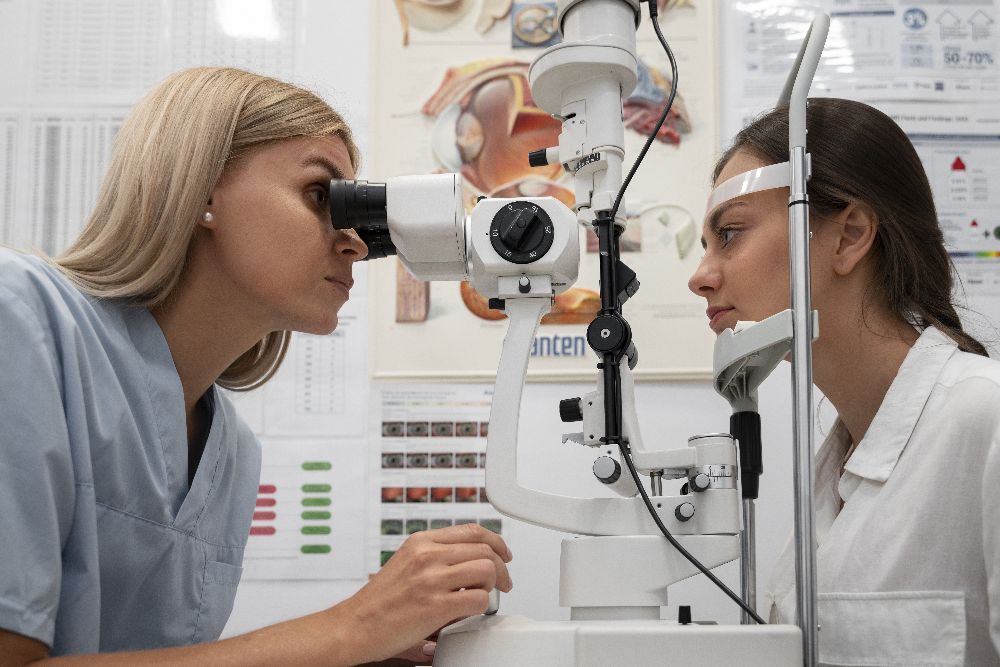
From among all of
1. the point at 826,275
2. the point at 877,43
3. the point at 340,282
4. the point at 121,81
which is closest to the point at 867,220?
the point at 826,275

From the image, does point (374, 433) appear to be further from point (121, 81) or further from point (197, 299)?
point (121, 81)

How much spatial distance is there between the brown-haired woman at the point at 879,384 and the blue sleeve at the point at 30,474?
2.81 feet

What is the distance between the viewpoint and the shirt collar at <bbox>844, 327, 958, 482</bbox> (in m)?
1.00

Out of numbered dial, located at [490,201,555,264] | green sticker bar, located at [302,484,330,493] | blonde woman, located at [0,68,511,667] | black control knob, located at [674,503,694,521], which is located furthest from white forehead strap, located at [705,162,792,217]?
green sticker bar, located at [302,484,330,493]

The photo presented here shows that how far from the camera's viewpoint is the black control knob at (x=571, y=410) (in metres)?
0.91

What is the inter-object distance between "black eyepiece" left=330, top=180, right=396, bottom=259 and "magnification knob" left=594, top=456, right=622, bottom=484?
1.22ft

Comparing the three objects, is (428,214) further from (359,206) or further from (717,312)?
(717,312)

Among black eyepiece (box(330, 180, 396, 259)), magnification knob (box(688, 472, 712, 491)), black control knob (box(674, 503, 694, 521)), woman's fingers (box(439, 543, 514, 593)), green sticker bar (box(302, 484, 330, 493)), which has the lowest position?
green sticker bar (box(302, 484, 330, 493))

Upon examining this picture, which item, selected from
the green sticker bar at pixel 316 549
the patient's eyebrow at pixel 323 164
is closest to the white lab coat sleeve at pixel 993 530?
the patient's eyebrow at pixel 323 164

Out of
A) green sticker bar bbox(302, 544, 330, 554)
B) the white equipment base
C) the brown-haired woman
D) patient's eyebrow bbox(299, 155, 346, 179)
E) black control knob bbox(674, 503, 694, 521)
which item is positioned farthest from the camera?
green sticker bar bbox(302, 544, 330, 554)

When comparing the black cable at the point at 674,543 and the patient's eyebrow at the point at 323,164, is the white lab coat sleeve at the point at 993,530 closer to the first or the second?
the black cable at the point at 674,543

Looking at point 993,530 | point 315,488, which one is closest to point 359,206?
point 993,530

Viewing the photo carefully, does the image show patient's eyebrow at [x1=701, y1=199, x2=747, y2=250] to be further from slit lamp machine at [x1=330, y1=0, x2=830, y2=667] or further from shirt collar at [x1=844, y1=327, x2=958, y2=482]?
shirt collar at [x1=844, y1=327, x2=958, y2=482]

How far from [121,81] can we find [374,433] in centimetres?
102
